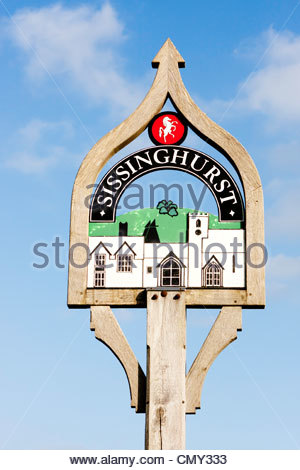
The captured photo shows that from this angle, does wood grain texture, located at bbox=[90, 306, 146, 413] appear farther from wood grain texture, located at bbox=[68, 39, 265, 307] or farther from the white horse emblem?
the white horse emblem

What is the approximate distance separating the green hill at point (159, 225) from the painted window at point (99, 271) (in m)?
0.36

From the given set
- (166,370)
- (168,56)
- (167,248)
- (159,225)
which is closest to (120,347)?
(166,370)

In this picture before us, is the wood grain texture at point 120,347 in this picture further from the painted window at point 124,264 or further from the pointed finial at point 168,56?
the pointed finial at point 168,56

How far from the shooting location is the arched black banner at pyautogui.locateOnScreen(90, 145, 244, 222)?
49.8 feet

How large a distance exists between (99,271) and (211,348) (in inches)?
79.9

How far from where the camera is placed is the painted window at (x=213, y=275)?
14758 mm

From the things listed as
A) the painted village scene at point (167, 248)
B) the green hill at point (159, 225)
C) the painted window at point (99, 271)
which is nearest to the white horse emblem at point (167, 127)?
the painted village scene at point (167, 248)

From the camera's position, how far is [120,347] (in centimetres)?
1460

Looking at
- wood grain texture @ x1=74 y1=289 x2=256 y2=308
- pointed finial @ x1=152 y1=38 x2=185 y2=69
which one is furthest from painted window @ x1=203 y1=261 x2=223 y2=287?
pointed finial @ x1=152 y1=38 x2=185 y2=69

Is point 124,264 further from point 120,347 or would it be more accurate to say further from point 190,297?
point 120,347

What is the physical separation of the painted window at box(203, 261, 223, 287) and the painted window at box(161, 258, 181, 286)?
15.7 inches

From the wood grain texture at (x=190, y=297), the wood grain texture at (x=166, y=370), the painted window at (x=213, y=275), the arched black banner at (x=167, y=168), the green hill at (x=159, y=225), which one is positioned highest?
the arched black banner at (x=167, y=168)
